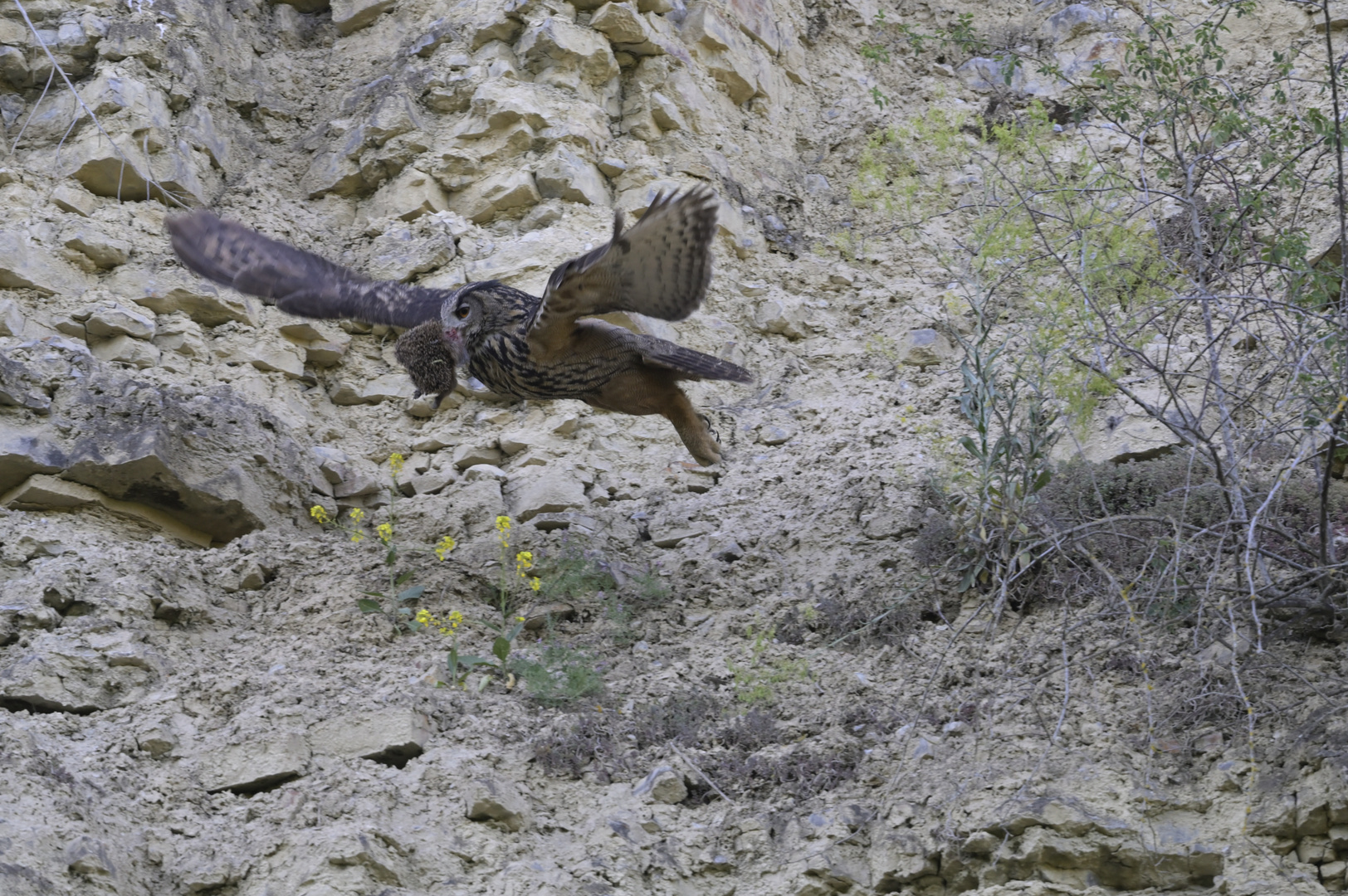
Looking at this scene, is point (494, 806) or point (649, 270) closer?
point (494, 806)

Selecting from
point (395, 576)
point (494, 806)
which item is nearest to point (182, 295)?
point (395, 576)

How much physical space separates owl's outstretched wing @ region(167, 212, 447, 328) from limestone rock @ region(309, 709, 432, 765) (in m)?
2.12

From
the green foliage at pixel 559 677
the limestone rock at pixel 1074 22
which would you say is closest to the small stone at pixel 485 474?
the green foliage at pixel 559 677

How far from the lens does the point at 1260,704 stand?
3500 mm

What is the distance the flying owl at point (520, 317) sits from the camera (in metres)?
4.59

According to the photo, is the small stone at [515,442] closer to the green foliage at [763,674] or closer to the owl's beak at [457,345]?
the owl's beak at [457,345]

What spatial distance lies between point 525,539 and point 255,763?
1860 millimetres

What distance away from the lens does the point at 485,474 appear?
6.05m

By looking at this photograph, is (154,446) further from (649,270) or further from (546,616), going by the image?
(649,270)

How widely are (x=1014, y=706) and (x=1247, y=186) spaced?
8.24 ft

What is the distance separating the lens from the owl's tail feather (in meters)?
5.15

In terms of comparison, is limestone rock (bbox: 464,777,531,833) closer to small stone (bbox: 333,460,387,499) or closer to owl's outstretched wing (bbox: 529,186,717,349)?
owl's outstretched wing (bbox: 529,186,717,349)

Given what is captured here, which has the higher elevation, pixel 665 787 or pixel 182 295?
pixel 182 295

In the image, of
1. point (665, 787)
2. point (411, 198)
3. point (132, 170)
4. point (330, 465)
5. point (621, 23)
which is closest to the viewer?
point (665, 787)
